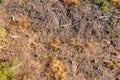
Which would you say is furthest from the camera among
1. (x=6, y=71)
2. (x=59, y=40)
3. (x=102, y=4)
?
(x=102, y=4)

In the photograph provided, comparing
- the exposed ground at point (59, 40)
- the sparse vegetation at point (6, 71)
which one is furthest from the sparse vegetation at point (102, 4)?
the sparse vegetation at point (6, 71)

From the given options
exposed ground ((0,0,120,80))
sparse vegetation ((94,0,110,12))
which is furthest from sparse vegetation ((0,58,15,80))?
sparse vegetation ((94,0,110,12))

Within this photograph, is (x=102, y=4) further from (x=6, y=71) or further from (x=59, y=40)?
A: (x=6, y=71)

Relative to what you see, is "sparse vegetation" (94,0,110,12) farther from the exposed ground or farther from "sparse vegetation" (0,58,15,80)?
"sparse vegetation" (0,58,15,80)

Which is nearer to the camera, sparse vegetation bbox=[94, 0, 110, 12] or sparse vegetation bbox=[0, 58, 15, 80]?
sparse vegetation bbox=[0, 58, 15, 80]

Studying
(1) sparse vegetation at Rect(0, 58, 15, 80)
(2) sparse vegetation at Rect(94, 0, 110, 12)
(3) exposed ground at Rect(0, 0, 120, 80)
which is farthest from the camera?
(2) sparse vegetation at Rect(94, 0, 110, 12)

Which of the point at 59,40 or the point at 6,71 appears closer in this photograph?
the point at 6,71

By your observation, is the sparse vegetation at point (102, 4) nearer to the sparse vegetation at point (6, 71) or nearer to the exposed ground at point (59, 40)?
the exposed ground at point (59, 40)

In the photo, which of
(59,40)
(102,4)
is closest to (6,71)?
(59,40)

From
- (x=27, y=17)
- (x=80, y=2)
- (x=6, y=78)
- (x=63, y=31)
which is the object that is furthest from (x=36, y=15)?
(x=6, y=78)
